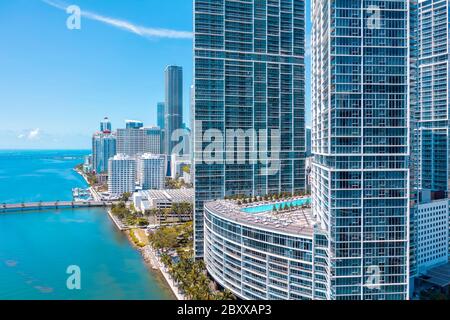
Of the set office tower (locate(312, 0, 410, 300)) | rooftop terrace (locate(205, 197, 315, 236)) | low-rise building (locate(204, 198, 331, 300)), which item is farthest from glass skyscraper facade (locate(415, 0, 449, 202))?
office tower (locate(312, 0, 410, 300))

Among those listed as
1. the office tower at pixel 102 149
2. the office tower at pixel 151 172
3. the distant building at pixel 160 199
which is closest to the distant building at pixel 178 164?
the office tower at pixel 151 172

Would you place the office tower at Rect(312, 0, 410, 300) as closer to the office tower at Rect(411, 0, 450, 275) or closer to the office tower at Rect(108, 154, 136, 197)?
the office tower at Rect(411, 0, 450, 275)

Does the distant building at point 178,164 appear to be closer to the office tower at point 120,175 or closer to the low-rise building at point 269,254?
the office tower at point 120,175

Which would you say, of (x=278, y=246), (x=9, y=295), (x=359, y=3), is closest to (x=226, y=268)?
(x=278, y=246)

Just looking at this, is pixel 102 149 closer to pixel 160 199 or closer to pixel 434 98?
pixel 160 199

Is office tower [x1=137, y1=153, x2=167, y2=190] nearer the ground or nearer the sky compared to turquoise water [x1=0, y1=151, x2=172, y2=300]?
nearer the sky

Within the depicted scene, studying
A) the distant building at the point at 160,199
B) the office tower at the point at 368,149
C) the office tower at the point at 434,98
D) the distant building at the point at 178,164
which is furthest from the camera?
the distant building at the point at 178,164
